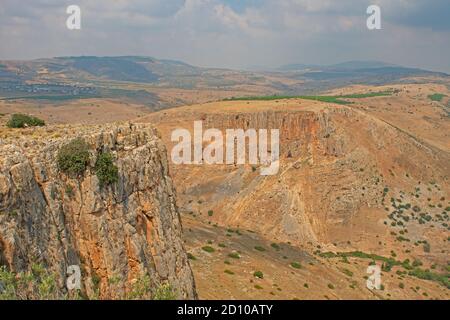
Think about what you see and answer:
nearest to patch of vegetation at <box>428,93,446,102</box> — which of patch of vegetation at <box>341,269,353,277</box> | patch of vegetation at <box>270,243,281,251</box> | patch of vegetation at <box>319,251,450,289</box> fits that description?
patch of vegetation at <box>319,251,450,289</box>

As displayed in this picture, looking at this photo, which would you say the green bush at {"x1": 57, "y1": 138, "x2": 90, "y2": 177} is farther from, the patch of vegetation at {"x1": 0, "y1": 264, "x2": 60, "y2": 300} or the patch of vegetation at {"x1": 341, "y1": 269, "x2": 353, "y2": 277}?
the patch of vegetation at {"x1": 341, "y1": 269, "x2": 353, "y2": 277}

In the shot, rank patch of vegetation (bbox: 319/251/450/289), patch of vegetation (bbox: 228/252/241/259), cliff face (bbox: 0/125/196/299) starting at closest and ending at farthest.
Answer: cliff face (bbox: 0/125/196/299) → patch of vegetation (bbox: 228/252/241/259) → patch of vegetation (bbox: 319/251/450/289)

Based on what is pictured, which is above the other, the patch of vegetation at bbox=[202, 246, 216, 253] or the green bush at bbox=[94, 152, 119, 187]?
the green bush at bbox=[94, 152, 119, 187]

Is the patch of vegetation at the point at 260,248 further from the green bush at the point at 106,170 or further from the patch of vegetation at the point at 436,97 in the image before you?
the patch of vegetation at the point at 436,97

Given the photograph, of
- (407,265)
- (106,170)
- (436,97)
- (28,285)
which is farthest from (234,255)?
(436,97)

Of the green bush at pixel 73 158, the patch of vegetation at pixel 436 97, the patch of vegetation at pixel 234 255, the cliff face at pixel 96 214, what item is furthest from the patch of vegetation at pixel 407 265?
the patch of vegetation at pixel 436 97
